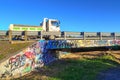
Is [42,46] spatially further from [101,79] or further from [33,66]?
[101,79]

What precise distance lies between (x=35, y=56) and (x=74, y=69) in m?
3.23

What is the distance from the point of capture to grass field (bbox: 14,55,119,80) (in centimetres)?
1870

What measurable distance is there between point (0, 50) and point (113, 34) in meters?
11.6

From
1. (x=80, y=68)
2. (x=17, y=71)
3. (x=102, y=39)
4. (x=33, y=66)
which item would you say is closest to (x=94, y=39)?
(x=102, y=39)

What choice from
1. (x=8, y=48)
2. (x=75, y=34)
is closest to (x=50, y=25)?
(x=75, y=34)

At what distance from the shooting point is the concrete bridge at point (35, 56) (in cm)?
1895

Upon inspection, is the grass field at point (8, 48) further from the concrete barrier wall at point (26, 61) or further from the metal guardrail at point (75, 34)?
the metal guardrail at point (75, 34)

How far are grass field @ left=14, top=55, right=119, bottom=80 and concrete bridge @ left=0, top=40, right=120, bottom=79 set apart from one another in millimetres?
609

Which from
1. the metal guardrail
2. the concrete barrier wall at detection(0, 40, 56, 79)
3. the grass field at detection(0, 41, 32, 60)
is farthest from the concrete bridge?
the grass field at detection(0, 41, 32, 60)

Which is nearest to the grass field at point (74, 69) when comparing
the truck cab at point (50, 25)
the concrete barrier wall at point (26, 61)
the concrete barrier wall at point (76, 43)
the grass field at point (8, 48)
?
the concrete barrier wall at point (26, 61)

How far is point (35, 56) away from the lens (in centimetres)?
2136

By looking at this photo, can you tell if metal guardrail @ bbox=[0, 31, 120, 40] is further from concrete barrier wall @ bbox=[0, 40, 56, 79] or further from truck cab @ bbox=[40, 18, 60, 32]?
truck cab @ bbox=[40, 18, 60, 32]

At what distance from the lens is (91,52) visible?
89.6ft

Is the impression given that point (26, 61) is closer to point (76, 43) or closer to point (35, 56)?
point (35, 56)
